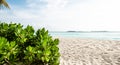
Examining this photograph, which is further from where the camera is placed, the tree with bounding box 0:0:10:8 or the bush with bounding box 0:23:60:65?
the tree with bounding box 0:0:10:8

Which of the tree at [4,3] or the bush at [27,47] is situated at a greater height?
the tree at [4,3]

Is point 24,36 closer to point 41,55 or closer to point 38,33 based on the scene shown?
point 38,33

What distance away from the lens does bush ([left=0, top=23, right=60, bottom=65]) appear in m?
3.32

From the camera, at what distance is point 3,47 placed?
3.15 metres

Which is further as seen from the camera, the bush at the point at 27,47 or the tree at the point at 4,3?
the tree at the point at 4,3

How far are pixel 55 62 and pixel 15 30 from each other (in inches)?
40.8

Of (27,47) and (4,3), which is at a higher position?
(4,3)

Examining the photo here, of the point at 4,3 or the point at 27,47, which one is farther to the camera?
the point at 4,3

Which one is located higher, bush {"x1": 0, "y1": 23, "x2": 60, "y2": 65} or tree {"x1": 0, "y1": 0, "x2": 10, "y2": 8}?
tree {"x1": 0, "y1": 0, "x2": 10, "y2": 8}

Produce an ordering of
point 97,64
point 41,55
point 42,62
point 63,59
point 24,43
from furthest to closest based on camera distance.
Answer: point 63,59, point 97,64, point 24,43, point 42,62, point 41,55

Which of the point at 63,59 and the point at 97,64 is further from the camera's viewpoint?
the point at 63,59

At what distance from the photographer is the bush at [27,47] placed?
3318 millimetres

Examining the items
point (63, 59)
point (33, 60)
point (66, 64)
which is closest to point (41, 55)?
point (33, 60)

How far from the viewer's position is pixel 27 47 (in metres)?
3.55
